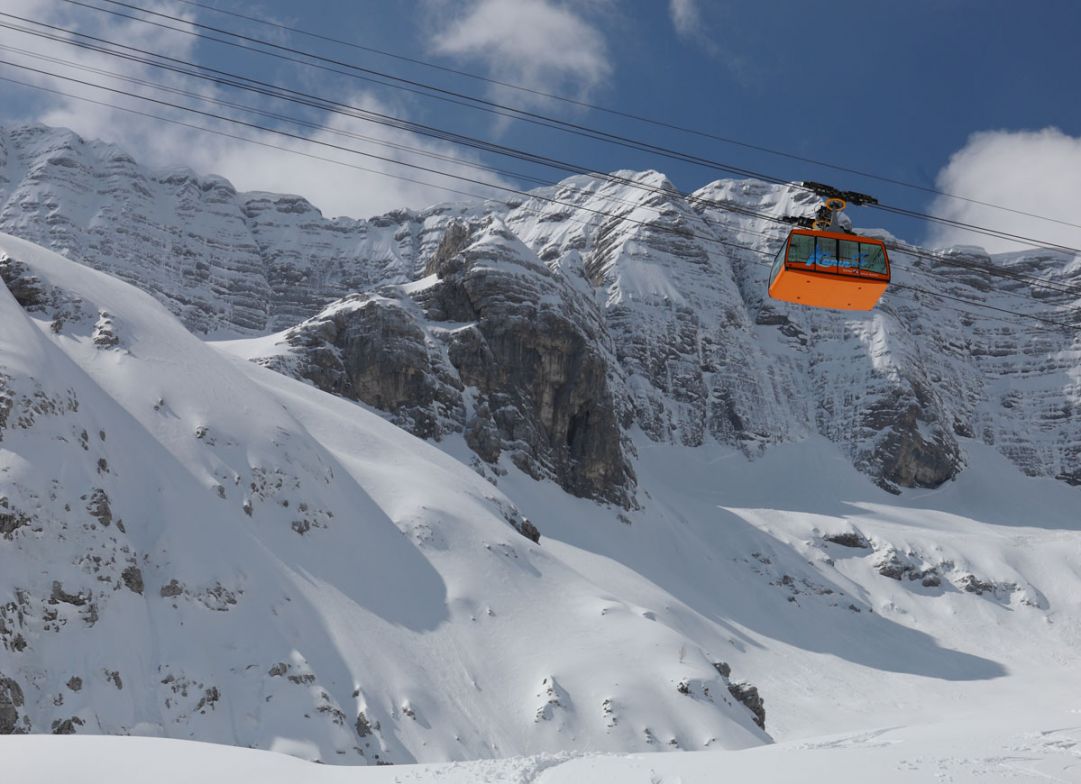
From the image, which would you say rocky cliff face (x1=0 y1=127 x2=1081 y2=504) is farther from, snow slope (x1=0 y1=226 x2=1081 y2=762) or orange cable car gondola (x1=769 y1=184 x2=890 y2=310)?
orange cable car gondola (x1=769 y1=184 x2=890 y2=310)

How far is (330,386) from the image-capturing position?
93.0 meters

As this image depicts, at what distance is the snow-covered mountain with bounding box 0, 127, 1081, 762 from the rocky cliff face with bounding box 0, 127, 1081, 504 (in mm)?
527

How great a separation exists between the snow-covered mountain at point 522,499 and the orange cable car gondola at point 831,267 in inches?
153

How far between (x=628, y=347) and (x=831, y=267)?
129248 millimetres

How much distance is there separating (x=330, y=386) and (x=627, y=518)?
1256 inches

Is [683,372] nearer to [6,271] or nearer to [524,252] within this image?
[524,252]

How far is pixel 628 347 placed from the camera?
498ft

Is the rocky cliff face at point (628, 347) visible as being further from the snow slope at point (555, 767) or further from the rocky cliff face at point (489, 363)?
the snow slope at point (555, 767)

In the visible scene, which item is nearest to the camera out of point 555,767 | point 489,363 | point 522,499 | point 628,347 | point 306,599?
point 555,767

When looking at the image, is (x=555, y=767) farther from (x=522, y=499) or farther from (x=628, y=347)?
(x=628, y=347)

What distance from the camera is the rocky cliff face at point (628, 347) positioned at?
326 feet

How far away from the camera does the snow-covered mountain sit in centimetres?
3850

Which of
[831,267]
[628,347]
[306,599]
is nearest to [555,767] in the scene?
[831,267]

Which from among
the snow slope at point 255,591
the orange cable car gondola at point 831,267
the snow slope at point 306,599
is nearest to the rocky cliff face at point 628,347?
the snow slope at point 306,599
